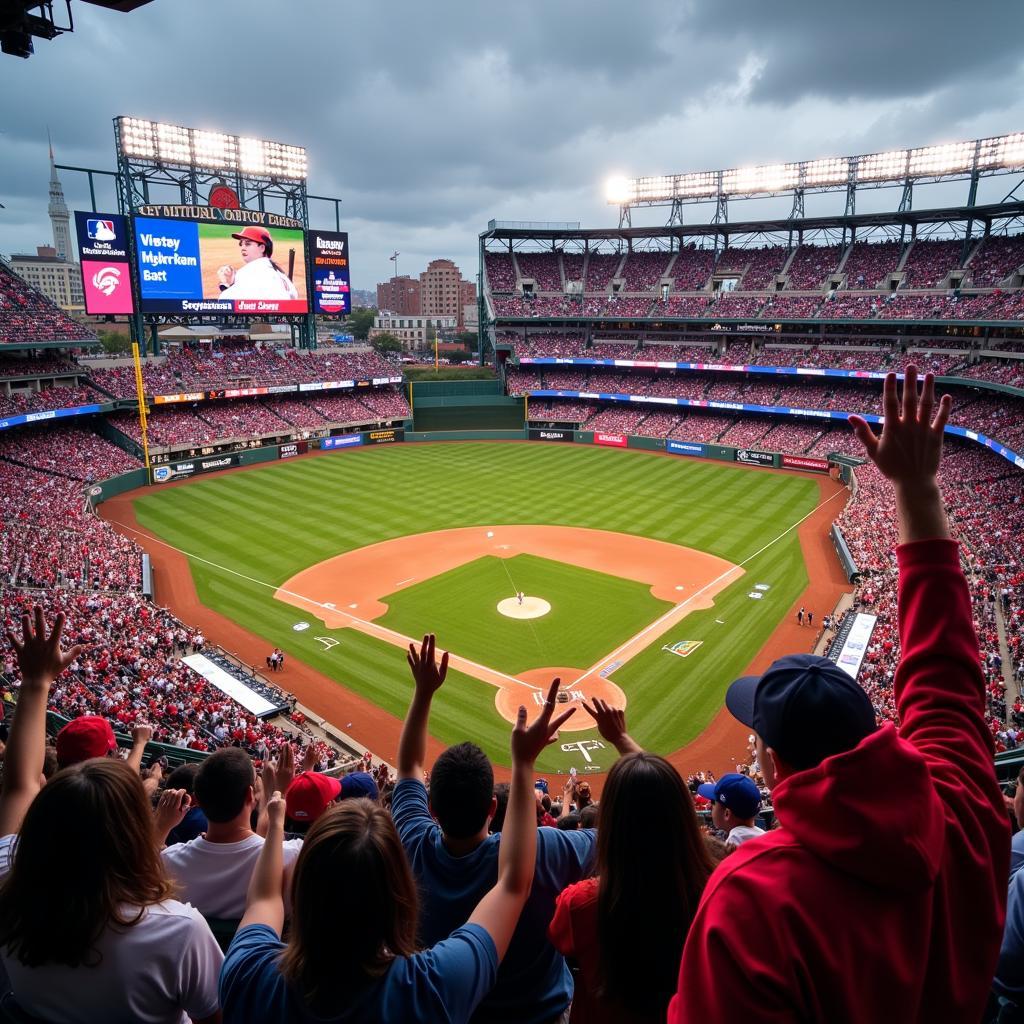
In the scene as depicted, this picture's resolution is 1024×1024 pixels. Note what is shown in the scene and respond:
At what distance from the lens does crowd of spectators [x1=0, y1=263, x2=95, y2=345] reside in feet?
138

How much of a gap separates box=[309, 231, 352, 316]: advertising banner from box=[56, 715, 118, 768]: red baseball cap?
55.4 m

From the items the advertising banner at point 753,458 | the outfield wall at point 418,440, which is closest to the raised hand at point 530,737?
the outfield wall at point 418,440

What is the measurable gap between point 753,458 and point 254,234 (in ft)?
132

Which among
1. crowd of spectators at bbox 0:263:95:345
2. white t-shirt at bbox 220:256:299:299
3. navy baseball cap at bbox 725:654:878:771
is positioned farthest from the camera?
white t-shirt at bbox 220:256:299:299

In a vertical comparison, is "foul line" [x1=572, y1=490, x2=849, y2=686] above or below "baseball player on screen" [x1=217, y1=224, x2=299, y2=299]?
below

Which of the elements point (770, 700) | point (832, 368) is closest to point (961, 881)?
point (770, 700)

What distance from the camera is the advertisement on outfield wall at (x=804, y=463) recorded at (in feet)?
162

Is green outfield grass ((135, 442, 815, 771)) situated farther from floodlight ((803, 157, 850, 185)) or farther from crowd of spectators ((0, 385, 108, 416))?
floodlight ((803, 157, 850, 185))

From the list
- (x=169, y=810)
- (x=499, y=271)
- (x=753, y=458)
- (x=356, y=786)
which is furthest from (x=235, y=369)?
(x=169, y=810)

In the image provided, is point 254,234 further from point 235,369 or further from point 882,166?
point 882,166

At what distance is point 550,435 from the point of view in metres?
62.2

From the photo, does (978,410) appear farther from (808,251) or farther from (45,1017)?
(45,1017)

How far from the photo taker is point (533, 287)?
73.8 metres

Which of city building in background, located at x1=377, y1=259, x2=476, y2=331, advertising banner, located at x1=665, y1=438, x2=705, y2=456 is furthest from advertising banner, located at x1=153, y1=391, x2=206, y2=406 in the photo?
city building in background, located at x1=377, y1=259, x2=476, y2=331
